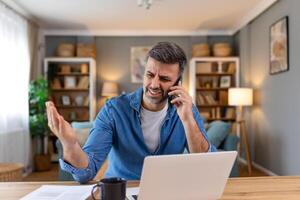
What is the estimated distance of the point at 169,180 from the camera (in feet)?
3.30

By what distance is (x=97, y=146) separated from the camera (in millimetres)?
1462

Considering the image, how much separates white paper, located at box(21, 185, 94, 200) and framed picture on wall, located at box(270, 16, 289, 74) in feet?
12.3

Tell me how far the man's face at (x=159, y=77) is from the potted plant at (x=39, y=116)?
4433 millimetres

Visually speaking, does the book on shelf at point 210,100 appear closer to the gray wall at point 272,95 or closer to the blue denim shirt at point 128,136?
the gray wall at point 272,95

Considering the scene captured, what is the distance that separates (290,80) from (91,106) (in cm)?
360

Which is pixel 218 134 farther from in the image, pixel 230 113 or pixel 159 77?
pixel 159 77

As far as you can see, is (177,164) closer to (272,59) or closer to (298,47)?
(298,47)

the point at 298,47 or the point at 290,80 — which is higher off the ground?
the point at 298,47

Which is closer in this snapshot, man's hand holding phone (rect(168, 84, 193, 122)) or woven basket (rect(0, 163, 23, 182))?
man's hand holding phone (rect(168, 84, 193, 122))

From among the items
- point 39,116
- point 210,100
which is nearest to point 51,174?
point 39,116

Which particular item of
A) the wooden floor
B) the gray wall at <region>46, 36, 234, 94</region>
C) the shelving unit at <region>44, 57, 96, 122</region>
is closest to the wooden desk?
the wooden floor

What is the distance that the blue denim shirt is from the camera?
4.98 feet

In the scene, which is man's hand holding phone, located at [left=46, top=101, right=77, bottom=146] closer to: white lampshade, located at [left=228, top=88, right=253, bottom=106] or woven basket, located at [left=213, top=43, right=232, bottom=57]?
white lampshade, located at [left=228, top=88, right=253, bottom=106]

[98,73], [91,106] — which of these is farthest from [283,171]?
[98,73]
